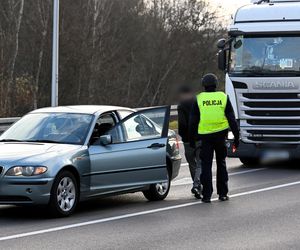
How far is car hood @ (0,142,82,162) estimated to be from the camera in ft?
30.8

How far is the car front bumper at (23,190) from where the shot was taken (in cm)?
926

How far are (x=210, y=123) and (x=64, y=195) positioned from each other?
2573 mm

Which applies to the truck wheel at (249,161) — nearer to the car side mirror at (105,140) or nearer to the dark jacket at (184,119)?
the dark jacket at (184,119)

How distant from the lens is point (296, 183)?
13.3 metres

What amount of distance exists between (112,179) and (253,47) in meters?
6.22

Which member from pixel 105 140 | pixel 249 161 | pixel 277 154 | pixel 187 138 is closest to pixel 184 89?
pixel 187 138

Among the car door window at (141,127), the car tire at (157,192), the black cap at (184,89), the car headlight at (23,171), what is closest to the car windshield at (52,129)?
the car door window at (141,127)

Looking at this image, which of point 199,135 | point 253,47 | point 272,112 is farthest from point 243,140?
point 199,135

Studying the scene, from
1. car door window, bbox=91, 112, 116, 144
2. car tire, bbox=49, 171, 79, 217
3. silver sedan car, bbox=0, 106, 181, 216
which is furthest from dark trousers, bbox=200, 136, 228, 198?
car tire, bbox=49, 171, 79, 217

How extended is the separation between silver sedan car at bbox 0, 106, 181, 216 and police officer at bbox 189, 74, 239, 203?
0.48 m

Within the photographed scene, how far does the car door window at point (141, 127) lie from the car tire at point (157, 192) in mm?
736

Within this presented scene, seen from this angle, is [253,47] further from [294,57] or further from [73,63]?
[73,63]

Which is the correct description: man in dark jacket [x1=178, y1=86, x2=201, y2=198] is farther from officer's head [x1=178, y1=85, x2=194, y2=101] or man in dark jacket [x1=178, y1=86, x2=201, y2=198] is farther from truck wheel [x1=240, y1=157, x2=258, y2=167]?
truck wheel [x1=240, y1=157, x2=258, y2=167]

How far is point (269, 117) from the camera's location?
1544cm
